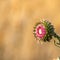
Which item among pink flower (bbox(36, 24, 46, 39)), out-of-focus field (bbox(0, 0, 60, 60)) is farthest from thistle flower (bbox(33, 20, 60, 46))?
out-of-focus field (bbox(0, 0, 60, 60))

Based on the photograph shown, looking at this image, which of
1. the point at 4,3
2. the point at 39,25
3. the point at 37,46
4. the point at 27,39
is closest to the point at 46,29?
the point at 39,25

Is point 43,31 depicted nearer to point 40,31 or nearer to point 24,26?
point 40,31

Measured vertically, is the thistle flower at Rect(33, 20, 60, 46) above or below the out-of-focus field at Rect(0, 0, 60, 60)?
below

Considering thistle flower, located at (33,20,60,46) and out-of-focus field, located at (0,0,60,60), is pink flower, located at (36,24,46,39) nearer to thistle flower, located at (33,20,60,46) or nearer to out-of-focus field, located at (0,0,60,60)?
thistle flower, located at (33,20,60,46)

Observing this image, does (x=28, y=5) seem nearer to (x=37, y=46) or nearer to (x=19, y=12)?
(x=19, y=12)

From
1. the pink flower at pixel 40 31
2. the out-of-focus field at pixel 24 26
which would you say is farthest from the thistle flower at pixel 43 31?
the out-of-focus field at pixel 24 26

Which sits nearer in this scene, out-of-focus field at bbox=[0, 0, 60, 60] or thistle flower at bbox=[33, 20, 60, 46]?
thistle flower at bbox=[33, 20, 60, 46]
